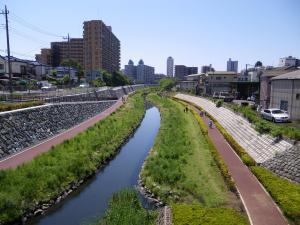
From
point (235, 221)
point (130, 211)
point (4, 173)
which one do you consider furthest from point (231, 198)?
point (4, 173)

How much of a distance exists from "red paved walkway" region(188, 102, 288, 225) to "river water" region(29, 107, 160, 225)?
19.1ft

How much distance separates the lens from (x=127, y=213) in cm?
1398

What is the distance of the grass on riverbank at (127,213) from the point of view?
1343 cm

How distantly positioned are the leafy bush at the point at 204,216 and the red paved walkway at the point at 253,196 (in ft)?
2.42

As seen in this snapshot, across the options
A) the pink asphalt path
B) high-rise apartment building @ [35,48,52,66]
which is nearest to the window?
the pink asphalt path

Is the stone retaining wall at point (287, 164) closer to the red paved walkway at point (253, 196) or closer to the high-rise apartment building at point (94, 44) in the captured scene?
the red paved walkway at point (253, 196)

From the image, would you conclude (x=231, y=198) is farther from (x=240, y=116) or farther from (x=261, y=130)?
(x=240, y=116)

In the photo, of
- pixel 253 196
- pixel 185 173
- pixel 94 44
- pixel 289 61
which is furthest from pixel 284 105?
pixel 94 44

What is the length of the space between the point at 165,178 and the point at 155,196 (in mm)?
1956

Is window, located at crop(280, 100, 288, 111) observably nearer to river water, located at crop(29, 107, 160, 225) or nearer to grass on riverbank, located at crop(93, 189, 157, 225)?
river water, located at crop(29, 107, 160, 225)

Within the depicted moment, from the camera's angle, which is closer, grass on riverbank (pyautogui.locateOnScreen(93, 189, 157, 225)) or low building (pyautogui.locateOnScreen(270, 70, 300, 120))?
grass on riverbank (pyautogui.locateOnScreen(93, 189, 157, 225))

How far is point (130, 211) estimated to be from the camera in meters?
14.1

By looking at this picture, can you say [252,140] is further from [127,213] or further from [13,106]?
[13,106]

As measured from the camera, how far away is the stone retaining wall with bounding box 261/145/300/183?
17.7 meters
